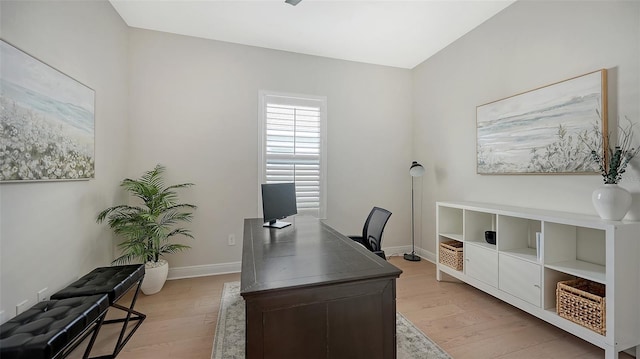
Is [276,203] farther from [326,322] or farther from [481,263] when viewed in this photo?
[481,263]

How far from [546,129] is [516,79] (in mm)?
613

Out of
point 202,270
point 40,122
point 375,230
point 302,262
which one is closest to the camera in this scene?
point 302,262

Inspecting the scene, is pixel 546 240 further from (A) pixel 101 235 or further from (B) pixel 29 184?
(A) pixel 101 235

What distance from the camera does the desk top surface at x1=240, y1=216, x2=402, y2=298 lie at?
3.88 feet

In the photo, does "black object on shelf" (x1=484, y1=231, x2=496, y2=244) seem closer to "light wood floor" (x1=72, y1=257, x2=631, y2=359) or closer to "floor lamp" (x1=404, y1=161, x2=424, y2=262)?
"light wood floor" (x1=72, y1=257, x2=631, y2=359)

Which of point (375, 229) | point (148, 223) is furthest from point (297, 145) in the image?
point (148, 223)

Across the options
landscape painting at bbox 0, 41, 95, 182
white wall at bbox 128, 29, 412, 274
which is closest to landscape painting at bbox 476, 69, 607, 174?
white wall at bbox 128, 29, 412, 274

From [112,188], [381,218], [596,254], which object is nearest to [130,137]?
[112,188]

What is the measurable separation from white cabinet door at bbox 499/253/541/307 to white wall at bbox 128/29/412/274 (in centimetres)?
180

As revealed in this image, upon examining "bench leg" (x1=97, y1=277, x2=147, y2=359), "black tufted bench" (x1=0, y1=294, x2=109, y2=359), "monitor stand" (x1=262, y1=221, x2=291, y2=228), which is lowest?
"bench leg" (x1=97, y1=277, x2=147, y2=359)

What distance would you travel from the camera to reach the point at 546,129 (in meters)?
2.28

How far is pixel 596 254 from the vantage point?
196cm

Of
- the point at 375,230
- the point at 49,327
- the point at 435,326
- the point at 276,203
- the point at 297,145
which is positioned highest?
the point at 297,145

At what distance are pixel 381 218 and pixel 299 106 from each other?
1.95 metres
